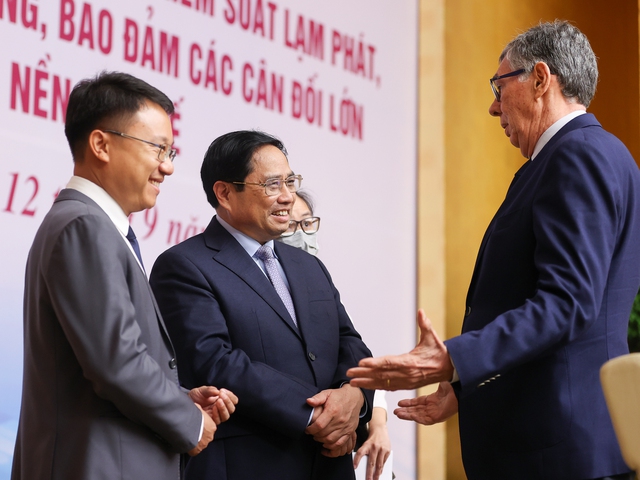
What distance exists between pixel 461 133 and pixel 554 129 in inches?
149

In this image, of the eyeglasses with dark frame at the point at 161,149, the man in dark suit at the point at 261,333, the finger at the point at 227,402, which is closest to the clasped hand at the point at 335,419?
the man in dark suit at the point at 261,333

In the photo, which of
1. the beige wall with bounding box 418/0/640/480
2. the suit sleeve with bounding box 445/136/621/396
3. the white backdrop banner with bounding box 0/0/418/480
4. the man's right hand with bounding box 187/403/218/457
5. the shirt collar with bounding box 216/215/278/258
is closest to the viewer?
the suit sleeve with bounding box 445/136/621/396

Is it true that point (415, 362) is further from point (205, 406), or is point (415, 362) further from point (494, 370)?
point (205, 406)

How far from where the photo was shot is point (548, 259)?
6.33 ft

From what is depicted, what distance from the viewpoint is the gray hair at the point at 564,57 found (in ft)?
7.23

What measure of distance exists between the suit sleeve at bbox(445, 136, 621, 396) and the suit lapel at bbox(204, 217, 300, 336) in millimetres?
850

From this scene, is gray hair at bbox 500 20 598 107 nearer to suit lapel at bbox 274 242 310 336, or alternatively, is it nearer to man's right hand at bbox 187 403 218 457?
suit lapel at bbox 274 242 310 336

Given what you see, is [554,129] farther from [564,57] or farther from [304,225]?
[304,225]

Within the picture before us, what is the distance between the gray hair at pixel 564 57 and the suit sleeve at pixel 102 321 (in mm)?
1197

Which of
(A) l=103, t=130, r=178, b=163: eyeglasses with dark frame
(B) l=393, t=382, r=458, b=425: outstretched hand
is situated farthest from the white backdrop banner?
(B) l=393, t=382, r=458, b=425: outstretched hand

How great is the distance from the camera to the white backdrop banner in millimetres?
3287

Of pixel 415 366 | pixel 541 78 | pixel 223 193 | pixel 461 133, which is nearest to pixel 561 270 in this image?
pixel 415 366

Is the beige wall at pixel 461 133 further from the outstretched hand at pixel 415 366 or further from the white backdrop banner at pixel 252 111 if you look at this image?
the outstretched hand at pixel 415 366

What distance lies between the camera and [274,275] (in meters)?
2.76
